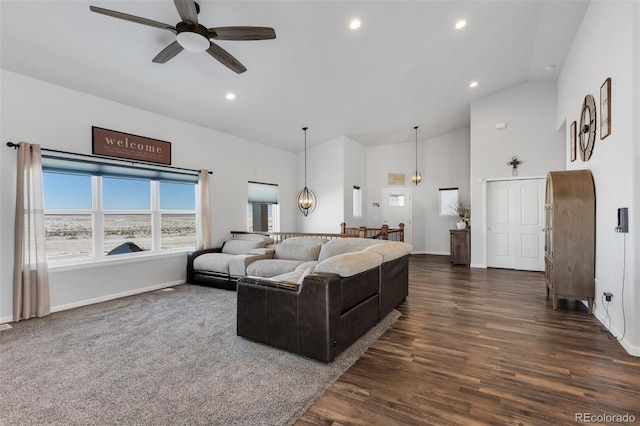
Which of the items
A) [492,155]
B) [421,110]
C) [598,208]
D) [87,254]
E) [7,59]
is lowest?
[87,254]

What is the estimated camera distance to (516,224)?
6672 mm

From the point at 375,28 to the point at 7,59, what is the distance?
A: 4.41m

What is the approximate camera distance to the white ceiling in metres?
3.27

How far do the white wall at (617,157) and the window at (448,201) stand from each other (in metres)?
4.83

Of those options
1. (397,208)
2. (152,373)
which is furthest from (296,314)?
(397,208)

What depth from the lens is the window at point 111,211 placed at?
164 inches

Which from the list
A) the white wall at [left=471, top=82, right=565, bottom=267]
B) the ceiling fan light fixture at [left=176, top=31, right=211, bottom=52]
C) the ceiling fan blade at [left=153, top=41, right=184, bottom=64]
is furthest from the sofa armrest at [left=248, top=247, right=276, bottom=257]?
the white wall at [left=471, top=82, right=565, bottom=267]

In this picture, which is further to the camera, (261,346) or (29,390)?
(261,346)

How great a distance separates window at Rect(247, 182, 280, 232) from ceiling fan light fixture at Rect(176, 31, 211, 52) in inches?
168

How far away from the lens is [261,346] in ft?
9.40

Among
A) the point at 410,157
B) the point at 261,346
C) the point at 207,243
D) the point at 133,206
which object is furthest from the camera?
the point at 410,157

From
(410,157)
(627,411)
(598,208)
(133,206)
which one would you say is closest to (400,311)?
(627,411)

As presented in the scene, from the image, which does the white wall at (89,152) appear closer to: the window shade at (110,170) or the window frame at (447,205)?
the window shade at (110,170)

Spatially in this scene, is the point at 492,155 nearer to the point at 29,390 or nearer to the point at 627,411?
the point at 627,411
